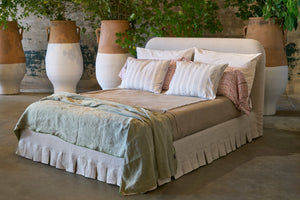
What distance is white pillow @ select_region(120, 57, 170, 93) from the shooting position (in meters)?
3.96

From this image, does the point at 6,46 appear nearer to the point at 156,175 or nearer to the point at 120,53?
the point at 120,53

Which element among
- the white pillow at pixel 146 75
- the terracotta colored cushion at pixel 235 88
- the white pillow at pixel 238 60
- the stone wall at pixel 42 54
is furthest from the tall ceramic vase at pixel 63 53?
A: the terracotta colored cushion at pixel 235 88

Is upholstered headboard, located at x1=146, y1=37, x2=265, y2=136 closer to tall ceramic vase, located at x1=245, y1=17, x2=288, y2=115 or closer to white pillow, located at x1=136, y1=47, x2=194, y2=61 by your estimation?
white pillow, located at x1=136, y1=47, x2=194, y2=61

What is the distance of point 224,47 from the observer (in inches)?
164

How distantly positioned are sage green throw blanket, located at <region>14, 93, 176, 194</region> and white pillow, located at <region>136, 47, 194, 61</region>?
1.27 metres

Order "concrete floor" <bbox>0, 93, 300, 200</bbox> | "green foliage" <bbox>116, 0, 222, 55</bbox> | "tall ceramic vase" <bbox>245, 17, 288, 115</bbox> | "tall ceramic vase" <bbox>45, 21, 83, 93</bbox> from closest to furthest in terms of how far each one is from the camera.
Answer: "concrete floor" <bbox>0, 93, 300, 200</bbox>, "tall ceramic vase" <bbox>245, 17, 288, 115</bbox>, "green foliage" <bbox>116, 0, 222, 55</bbox>, "tall ceramic vase" <bbox>45, 21, 83, 93</bbox>

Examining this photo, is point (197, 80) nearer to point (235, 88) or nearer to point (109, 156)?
point (235, 88)

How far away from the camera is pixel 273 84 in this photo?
4.85m

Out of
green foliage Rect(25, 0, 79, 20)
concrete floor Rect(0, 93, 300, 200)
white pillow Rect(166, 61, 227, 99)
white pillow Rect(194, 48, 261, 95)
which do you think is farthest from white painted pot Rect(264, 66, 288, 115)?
green foliage Rect(25, 0, 79, 20)

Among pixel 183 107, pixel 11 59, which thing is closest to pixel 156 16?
pixel 183 107

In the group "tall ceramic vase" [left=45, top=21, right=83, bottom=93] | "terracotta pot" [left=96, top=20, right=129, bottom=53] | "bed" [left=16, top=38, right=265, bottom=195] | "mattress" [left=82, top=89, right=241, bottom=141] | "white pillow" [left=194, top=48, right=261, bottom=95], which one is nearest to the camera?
"bed" [left=16, top=38, right=265, bottom=195]

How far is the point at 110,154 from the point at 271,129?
217 centimetres

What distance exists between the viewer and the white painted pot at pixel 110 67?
5430 millimetres

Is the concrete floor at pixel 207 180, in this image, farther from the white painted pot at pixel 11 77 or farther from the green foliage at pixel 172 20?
the white painted pot at pixel 11 77
